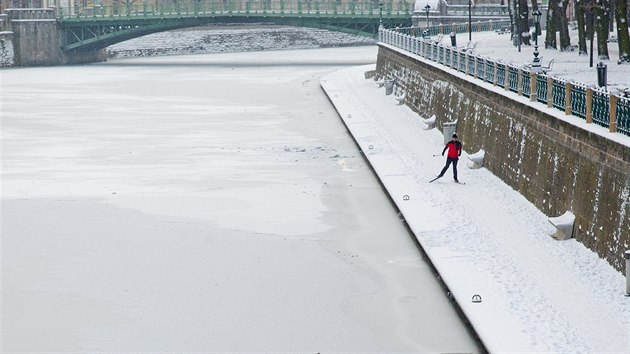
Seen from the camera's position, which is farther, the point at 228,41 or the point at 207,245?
the point at 228,41

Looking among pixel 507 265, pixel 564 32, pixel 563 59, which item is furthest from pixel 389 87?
pixel 507 265

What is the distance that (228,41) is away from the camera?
11081cm

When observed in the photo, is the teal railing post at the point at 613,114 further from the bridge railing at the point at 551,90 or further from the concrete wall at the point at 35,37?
the concrete wall at the point at 35,37

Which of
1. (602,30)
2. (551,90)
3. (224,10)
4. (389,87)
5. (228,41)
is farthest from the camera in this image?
(228,41)

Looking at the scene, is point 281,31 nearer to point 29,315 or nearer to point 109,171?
point 109,171

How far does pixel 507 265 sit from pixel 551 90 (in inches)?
234

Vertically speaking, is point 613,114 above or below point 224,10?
below

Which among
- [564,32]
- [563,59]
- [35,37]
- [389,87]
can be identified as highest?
[564,32]

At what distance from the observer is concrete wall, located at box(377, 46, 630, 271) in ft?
66.6

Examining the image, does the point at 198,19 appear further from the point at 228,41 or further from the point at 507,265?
the point at 507,265

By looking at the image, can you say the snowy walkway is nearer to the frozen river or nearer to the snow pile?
the frozen river

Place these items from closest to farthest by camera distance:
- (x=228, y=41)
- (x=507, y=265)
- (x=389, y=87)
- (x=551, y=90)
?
(x=507, y=265) → (x=551, y=90) → (x=389, y=87) → (x=228, y=41)

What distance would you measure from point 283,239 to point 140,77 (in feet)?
180

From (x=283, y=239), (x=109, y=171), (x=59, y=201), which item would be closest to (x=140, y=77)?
(x=109, y=171)
